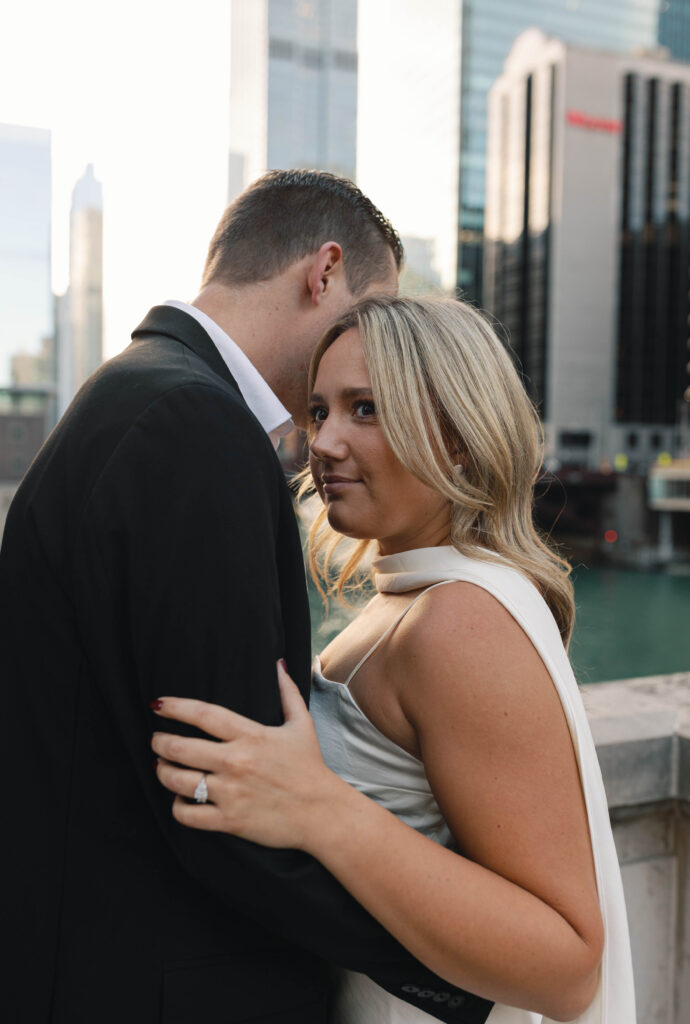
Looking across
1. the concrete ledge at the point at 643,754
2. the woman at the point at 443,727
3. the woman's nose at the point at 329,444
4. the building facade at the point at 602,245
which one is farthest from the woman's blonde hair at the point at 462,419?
the building facade at the point at 602,245

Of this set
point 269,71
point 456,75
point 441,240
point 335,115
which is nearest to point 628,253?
point 441,240

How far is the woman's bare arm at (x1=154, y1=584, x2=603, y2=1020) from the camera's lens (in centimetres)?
126

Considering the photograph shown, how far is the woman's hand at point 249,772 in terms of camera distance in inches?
46.6

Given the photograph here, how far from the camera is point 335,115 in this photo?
189ft

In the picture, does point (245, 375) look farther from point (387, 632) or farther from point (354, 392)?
point (387, 632)

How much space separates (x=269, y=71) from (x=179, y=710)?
61185 mm

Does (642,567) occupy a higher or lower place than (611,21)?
lower

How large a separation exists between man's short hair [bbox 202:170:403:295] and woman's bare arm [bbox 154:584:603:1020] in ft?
3.07

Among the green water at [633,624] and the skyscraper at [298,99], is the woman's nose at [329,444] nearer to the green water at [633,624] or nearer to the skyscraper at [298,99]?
the green water at [633,624]

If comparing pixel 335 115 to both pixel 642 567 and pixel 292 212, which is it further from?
pixel 292 212

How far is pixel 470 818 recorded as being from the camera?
53.5 inches

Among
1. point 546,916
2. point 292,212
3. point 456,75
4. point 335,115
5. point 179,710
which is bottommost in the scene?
point 546,916

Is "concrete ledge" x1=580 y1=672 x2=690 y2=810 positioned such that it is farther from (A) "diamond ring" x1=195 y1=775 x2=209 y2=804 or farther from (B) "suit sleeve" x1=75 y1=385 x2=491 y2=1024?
(A) "diamond ring" x1=195 y1=775 x2=209 y2=804

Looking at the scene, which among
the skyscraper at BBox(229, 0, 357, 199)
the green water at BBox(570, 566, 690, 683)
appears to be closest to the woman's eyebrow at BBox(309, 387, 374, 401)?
the green water at BBox(570, 566, 690, 683)
